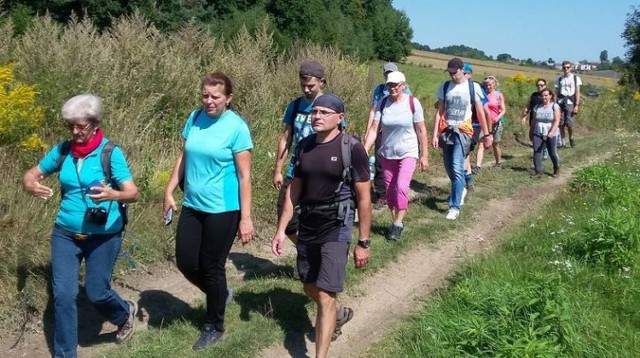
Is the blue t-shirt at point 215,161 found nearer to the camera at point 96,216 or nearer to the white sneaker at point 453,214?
the camera at point 96,216

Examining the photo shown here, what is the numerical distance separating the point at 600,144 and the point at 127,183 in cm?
1398

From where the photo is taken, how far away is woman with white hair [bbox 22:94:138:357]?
4.06 meters

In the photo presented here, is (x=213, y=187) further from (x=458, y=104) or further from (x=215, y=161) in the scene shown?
(x=458, y=104)

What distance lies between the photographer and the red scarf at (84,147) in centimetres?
409

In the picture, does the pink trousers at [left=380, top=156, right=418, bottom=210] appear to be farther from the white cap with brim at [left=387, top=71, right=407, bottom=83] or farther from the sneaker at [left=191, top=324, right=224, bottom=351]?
the sneaker at [left=191, top=324, right=224, bottom=351]

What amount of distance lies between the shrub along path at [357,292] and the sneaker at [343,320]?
0.05m

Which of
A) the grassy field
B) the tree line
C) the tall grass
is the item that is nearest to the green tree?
the grassy field

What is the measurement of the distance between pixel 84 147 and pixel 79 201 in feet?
1.18

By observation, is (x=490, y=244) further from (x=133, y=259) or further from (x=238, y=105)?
(x=238, y=105)

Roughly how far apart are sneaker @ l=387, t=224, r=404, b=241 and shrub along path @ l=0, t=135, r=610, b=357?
16cm

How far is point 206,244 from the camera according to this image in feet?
14.6

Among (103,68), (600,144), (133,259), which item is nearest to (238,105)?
(103,68)

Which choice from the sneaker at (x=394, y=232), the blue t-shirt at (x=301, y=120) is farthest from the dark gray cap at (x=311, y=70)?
the sneaker at (x=394, y=232)

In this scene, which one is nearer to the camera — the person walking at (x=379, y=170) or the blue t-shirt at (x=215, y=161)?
the blue t-shirt at (x=215, y=161)
